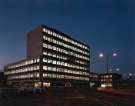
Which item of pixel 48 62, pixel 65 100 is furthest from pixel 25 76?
pixel 65 100

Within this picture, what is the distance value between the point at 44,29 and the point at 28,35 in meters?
21.0

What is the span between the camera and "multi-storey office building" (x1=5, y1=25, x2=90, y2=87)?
143m

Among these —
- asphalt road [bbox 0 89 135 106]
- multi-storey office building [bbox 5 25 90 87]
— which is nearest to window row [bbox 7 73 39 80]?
multi-storey office building [bbox 5 25 90 87]

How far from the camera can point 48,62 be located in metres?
145

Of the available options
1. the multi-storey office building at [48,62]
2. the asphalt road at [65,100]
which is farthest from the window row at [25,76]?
the asphalt road at [65,100]

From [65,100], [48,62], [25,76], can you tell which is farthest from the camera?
[25,76]

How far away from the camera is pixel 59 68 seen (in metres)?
157

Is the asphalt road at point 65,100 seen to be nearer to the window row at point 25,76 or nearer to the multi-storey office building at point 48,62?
the multi-storey office building at point 48,62

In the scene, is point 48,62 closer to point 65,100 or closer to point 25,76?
point 25,76

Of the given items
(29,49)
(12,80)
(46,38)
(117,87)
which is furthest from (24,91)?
(12,80)

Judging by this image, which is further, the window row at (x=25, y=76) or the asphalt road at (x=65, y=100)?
the window row at (x=25, y=76)

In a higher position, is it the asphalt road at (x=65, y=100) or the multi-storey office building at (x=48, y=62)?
the multi-storey office building at (x=48, y=62)

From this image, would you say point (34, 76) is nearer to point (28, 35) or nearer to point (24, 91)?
point (28, 35)

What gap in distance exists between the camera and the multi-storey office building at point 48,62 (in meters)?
143
